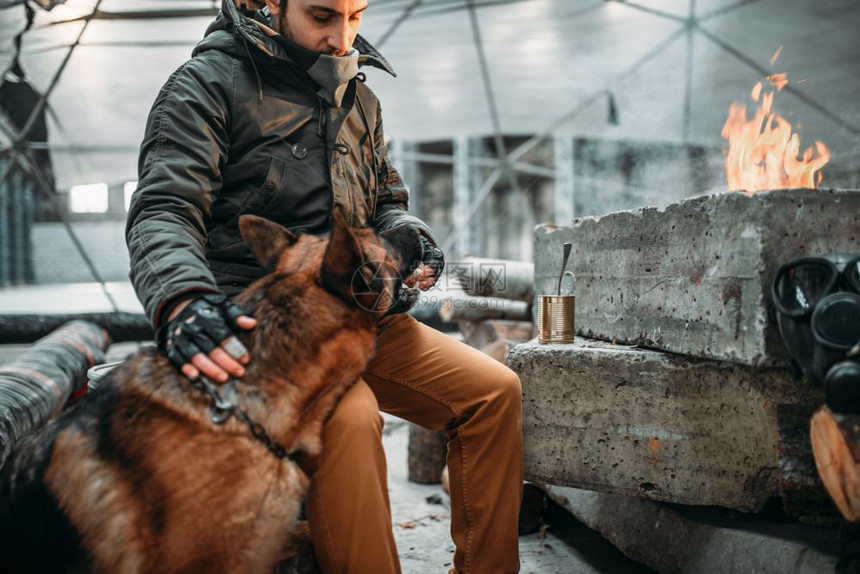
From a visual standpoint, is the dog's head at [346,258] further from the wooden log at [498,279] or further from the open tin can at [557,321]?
the wooden log at [498,279]

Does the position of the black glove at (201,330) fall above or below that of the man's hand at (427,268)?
below

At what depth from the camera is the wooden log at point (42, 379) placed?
11.4 ft

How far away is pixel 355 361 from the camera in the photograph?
196 cm

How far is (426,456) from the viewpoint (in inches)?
165

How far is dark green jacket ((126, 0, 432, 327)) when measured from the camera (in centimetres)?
200

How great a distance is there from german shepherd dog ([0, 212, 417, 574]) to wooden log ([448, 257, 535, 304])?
337cm

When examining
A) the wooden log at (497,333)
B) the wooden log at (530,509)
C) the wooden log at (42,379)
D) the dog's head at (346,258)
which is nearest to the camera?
the dog's head at (346,258)

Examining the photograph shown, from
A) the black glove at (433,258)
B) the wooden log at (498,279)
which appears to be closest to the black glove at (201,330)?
the black glove at (433,258)

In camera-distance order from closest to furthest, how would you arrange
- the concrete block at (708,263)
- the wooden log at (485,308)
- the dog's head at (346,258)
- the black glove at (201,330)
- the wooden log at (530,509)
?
the black glove at (201,330) → the dog's head at (346,258) → the concrete block at (708,263) → the wooden log at (530,509) → the wooden log at (485,308)

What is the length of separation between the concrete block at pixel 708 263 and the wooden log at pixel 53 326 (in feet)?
19.6

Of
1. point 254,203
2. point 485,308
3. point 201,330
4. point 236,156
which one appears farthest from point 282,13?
point 485,308

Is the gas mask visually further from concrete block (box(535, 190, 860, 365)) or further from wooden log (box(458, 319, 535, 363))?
wooden log (box(458, 319, 535, 363))

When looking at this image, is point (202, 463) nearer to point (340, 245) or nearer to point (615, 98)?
point (340, 245)

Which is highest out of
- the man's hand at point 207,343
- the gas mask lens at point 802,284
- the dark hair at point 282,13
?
the dark hair at point 282,13
